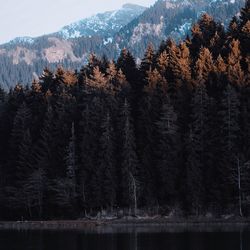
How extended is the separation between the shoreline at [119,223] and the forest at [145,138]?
268cm

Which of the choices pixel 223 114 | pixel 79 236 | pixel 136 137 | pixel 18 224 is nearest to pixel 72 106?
pixel 136 137

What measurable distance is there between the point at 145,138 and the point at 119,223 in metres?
14.5

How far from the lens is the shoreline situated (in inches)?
3036

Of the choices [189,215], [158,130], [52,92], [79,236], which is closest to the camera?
[79,236]

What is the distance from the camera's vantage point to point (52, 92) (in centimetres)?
11406

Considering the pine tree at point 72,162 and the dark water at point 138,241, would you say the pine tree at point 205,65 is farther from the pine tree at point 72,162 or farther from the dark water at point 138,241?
the dark water at point 138,241

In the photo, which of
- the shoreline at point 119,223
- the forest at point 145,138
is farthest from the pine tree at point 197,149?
the shoreline at point 119,223

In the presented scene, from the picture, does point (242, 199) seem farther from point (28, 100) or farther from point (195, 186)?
point (28, 100)

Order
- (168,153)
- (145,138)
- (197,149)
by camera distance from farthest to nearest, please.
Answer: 1. (145,138)
2. (168,153)
3. (197,149)

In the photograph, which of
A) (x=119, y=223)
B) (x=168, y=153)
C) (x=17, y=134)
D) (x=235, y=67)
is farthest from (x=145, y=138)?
(x=17, y=134)

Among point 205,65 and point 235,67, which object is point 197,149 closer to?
point 235,67

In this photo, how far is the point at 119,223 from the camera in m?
85.6

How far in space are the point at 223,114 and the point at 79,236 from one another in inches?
1145

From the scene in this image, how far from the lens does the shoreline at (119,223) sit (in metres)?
→ 77.1
